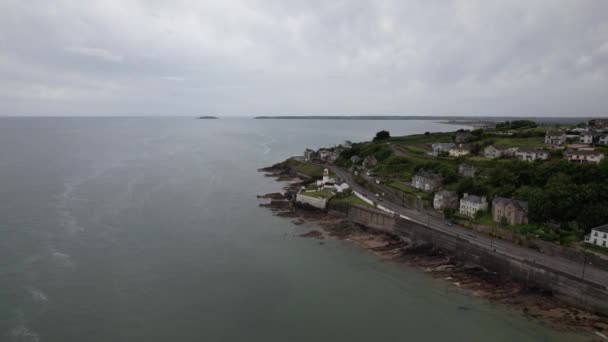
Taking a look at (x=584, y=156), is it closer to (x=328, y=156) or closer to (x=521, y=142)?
(x=521, y=142)

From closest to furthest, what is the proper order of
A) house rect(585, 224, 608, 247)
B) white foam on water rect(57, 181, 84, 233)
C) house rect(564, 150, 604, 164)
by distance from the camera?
1. house rect(585, 224, 608, 247)
2. white foam on water rect(57, 181, 84, 233)
3. house rect(564, 150, 604, 164)

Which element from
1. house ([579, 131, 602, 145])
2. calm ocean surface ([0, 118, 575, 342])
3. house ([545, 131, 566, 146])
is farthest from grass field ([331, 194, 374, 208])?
house ([579, 131, 602, 145])

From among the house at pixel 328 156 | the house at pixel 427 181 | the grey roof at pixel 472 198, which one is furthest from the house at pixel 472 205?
the house at pixel 328 156

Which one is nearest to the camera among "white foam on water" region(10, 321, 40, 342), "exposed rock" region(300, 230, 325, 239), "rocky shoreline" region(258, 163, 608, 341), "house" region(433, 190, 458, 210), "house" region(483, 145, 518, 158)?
"white foam on water" region(10, 321, 40, 342)

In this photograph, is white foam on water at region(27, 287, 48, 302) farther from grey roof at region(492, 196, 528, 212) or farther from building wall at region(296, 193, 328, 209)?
grey roof at region(492, 196, 528, 212)

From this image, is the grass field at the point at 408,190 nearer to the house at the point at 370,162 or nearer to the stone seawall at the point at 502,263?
the stone seawall at the point at 502,263

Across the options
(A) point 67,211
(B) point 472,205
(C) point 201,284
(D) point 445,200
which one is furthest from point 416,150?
(A) point 67,211

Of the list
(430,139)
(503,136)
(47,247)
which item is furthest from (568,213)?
(430,139)

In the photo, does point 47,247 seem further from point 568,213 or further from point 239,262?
point 568,213
